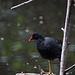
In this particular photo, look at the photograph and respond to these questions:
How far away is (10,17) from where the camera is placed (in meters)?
11.5

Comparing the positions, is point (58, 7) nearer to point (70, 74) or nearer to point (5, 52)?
point (5, 52)

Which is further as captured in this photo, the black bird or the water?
the water

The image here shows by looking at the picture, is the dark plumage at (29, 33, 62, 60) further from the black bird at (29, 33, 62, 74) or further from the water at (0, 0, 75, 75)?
the water at (0, 0, 75, 75)

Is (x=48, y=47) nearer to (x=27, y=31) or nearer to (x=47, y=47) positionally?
(x=47, y=47)

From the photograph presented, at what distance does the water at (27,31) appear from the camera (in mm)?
6756

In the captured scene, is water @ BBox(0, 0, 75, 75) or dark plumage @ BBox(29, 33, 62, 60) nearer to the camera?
dark plumage @ BBox(29, 33, 62, 60)

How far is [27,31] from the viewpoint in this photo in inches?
376

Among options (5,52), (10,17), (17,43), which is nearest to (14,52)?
(5,52)

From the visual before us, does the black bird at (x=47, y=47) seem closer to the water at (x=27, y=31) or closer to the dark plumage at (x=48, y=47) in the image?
the dark plumage at (x=48, y=47)

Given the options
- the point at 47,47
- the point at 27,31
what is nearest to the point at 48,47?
the point at 47,47

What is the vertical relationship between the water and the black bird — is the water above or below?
below

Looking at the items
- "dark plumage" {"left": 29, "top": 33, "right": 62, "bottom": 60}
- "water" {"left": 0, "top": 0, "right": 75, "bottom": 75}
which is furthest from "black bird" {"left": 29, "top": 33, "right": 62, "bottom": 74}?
"water" {"left": 0, "top": 0, "right": 75, "bottom": 75}

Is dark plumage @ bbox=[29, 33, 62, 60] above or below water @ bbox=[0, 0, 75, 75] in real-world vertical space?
above

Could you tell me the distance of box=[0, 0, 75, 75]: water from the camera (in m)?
6.76
